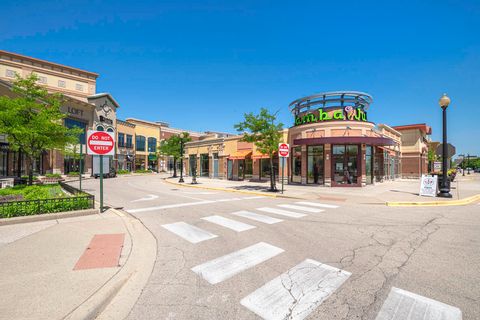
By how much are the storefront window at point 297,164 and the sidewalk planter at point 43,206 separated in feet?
59.7

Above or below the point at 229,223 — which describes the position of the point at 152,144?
above

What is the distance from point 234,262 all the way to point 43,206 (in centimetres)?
718

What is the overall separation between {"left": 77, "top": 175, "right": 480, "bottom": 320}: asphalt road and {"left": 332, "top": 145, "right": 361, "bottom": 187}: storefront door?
41.3 feet

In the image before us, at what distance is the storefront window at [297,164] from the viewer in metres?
22.4

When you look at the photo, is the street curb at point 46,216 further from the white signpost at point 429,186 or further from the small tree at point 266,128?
the white signpost at point 429,186

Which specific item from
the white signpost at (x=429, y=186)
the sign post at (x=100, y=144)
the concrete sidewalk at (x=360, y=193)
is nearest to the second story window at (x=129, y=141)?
the concrete sidewalk at (x=360, y=193)

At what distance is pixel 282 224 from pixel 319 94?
1728 centimetres

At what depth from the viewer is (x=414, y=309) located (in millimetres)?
2977

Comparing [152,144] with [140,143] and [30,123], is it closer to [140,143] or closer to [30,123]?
[140,143]

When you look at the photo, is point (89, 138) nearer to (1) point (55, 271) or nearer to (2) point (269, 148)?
(1) point (55, 271)

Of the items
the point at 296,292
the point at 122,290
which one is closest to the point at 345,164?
the point at 296,292

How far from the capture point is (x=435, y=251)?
501cm

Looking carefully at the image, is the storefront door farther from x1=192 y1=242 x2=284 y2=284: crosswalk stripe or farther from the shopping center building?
x1=192 y1=242 x2=284 y2=284: crosswalk stripe

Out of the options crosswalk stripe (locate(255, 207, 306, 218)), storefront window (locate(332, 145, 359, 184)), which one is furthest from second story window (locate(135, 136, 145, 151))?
crosswalk stripe (locate(255, 207, 306, 218))
